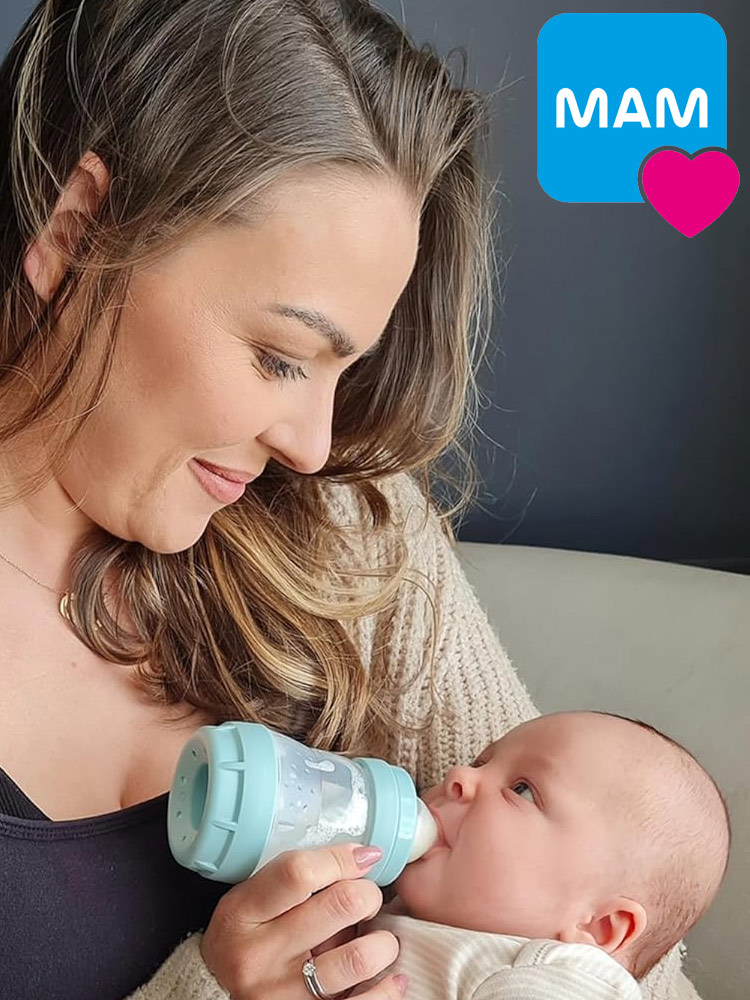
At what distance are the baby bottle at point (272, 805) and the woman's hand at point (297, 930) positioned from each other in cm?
2

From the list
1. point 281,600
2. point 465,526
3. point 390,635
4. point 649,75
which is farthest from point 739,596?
point 649,75

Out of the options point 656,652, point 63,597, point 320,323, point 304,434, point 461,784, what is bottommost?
point 656,652

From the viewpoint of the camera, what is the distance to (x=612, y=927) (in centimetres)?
109

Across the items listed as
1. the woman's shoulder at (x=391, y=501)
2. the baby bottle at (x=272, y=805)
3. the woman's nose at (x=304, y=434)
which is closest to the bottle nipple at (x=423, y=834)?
the baby bottle at (x=272, y=805)

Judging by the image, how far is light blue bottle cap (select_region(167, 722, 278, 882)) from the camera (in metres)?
0.97

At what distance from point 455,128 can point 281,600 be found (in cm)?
49

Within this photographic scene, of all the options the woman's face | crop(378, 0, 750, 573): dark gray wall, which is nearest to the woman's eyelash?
the woman's face

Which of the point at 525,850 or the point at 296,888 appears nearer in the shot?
the point at 296,888

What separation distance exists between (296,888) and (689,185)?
1801 millimetres

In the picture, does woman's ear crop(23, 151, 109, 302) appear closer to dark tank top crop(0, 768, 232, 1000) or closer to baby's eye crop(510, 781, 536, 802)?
dark tank top crop(0, 768, 232, 1000)

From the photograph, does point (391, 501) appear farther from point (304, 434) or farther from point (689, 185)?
point (689, 185)

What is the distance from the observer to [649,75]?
233 centimetres

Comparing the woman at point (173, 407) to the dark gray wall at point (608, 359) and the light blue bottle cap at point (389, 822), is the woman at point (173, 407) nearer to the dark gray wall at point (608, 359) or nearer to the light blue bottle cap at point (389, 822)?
the light blue bottle cap at point (389, 822)

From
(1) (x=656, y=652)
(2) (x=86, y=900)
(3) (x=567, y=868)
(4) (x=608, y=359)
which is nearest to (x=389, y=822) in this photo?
(3) (x=567, y=868)
